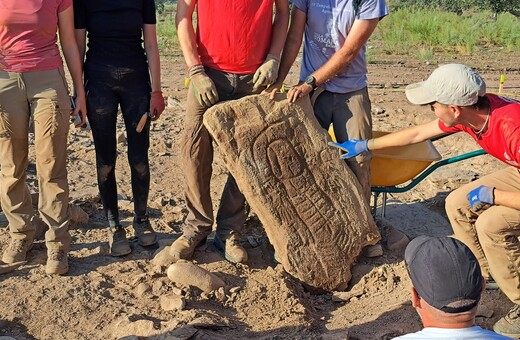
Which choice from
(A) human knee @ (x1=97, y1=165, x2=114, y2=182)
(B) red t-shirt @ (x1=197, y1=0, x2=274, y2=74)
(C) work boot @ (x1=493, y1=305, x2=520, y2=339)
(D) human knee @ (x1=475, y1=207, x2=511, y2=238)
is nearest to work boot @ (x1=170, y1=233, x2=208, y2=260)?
(A) human knee @ (x1=97, y1=165, x2=114, y2=182)

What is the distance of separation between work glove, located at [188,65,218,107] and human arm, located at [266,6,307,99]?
383 mm

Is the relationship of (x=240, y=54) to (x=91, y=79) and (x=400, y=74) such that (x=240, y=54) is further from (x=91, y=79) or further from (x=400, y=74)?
(x=400, y=74)

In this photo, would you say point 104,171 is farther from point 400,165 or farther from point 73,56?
point 400,165

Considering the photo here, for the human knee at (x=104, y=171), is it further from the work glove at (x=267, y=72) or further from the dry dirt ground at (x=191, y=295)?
the work glove at (x=267, y=72)

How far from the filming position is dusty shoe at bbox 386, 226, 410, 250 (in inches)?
185

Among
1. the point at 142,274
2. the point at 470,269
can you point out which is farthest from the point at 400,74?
the point at 470,269

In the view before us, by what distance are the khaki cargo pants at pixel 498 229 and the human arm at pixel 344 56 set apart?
1.04 meters

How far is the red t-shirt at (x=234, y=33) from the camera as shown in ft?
12.9

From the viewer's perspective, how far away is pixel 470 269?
2080 mm

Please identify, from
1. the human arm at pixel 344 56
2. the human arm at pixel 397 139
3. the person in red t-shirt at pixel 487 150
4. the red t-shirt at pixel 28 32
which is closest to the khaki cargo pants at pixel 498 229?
the person in red t-shirt at pixel 487 150

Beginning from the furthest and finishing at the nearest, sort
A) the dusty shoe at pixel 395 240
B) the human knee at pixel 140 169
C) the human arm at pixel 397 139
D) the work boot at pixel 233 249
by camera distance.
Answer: the dusty shoe at pixel 395 240 → the work boot at pixel 233 249 → the human knee at pixel 140 169 → the human arm at pixel 397 139

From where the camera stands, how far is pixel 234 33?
395 centimetres

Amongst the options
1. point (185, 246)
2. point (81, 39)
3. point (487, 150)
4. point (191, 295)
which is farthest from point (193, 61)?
point (487, 150)

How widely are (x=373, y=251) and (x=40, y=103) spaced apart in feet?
7.83
